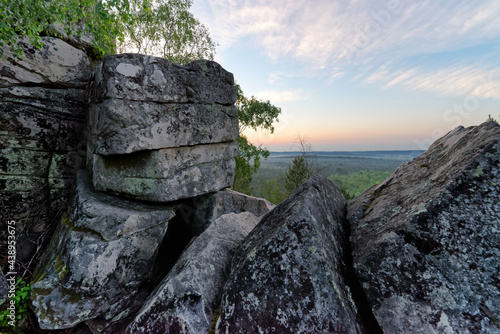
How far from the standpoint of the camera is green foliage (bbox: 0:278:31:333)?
4250 mm

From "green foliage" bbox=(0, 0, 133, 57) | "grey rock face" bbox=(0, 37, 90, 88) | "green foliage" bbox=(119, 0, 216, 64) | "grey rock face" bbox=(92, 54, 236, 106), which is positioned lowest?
"grey rock face" bbox=(92, 54, 236, 106)

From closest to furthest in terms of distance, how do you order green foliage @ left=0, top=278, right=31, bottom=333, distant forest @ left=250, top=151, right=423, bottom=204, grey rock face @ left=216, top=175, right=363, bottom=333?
grey rock face @ left=216, top=175, right=363, bottom=333, green foliage @ left=0, top=278, right=31, bottom=333, distant forest @ left=250, top=151, right=423, bottom=204

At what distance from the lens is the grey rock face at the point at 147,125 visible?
5.00 m

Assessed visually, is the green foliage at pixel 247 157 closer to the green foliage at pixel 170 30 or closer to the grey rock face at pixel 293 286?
the green foliage at pixel 170 30

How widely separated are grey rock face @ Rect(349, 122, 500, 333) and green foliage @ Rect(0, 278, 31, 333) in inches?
246

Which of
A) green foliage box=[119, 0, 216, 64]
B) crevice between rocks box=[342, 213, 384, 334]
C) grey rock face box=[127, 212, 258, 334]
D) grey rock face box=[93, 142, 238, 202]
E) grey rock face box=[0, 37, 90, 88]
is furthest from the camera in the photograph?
green foliage box=[119, 0, 216, 64]

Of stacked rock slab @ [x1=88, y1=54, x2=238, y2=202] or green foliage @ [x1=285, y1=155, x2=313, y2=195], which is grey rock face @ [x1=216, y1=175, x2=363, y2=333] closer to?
stacked rock slab @ [x1=88, y1=54, x2=238, y2=202]

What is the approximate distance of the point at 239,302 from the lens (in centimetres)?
293

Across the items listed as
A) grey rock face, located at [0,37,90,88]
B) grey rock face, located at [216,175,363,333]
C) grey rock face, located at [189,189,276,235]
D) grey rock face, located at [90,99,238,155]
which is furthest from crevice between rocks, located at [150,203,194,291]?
grey rock face, located at [0,37,90,88]

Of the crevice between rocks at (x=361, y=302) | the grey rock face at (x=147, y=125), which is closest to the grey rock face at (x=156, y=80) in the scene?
the grey rock face at (x=147, y=125)

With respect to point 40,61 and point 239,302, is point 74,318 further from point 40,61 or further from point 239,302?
point 40,61

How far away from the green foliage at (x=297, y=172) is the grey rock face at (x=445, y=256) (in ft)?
84.1

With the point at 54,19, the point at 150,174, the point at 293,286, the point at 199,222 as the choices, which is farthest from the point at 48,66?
the point at 293,286

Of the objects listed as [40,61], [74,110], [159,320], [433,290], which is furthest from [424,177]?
[40,61]
